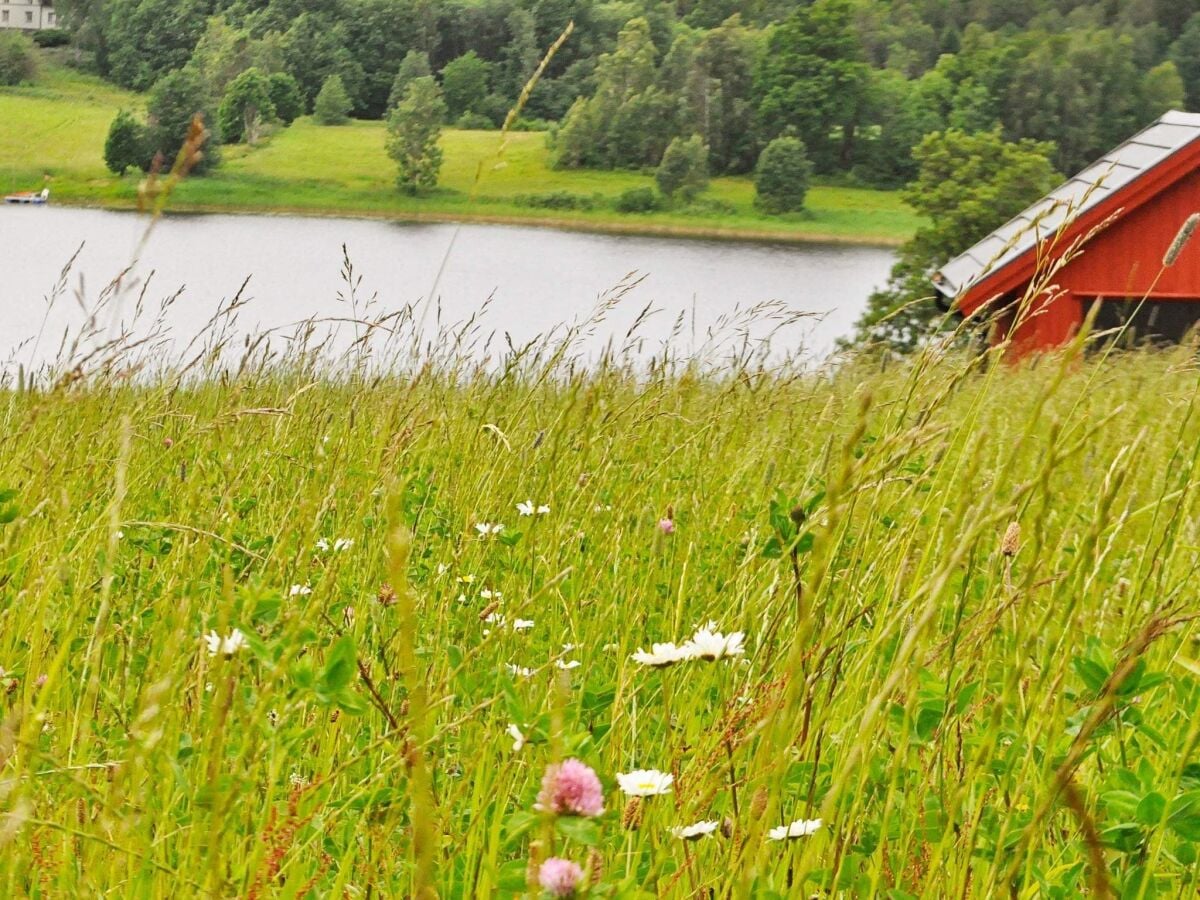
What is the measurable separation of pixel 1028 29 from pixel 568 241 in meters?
53.0

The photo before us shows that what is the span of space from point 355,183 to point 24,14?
202 feet

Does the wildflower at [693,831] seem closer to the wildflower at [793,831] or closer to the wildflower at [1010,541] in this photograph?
the wildflower at [793,831]

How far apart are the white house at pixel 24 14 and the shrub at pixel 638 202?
6178 cm

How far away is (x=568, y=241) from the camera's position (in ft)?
198

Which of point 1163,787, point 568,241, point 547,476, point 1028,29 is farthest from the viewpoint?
point 1028,29

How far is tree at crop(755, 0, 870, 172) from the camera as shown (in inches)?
3115

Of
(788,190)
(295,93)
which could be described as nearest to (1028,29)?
(788,190)

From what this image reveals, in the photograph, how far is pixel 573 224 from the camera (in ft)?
239

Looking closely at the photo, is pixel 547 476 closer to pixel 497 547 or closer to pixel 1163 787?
pixel 497 547

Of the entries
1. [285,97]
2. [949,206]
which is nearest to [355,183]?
[285,97]

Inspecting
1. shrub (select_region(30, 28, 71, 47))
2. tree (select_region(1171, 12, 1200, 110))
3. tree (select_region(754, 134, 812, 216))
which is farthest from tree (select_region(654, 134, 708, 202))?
shrub (select_region(30, 28, 71, 47))

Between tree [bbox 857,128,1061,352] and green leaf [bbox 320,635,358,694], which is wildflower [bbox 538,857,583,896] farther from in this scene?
tree [bbox 857,128,1061,352]

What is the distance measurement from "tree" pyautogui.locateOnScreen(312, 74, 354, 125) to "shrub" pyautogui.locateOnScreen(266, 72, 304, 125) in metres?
2.26

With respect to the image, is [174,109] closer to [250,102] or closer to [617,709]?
[250,102]
